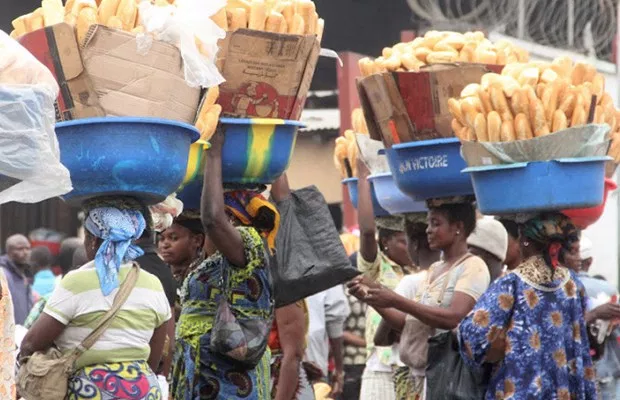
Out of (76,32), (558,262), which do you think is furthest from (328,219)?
(76,32)

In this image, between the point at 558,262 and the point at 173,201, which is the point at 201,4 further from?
the point at 558,262

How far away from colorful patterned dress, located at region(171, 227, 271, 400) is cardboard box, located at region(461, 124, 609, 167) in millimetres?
1099

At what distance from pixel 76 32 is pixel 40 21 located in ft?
0.71

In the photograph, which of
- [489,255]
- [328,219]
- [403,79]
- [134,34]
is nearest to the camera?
[134,34]

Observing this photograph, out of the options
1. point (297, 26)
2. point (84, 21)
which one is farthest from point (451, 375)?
point (84, 21)

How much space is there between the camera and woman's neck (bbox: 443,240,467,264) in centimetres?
661

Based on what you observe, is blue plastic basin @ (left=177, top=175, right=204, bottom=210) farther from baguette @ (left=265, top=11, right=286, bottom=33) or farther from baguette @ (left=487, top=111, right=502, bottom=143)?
baguette @ (left=487, top=111, right=502, bottom=143)

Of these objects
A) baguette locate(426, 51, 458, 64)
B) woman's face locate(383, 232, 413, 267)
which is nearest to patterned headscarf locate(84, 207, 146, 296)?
baguette locate(426, 51, 458, 64)

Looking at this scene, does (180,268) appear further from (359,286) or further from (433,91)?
(433,91)

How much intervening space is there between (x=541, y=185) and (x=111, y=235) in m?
1.89

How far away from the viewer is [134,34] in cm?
481

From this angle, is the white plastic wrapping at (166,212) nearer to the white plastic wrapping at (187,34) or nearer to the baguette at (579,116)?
the white plastic wrapping at (187,34)

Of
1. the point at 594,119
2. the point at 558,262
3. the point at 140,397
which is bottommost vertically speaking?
the point at 140,397

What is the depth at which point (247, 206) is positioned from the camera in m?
5.61
